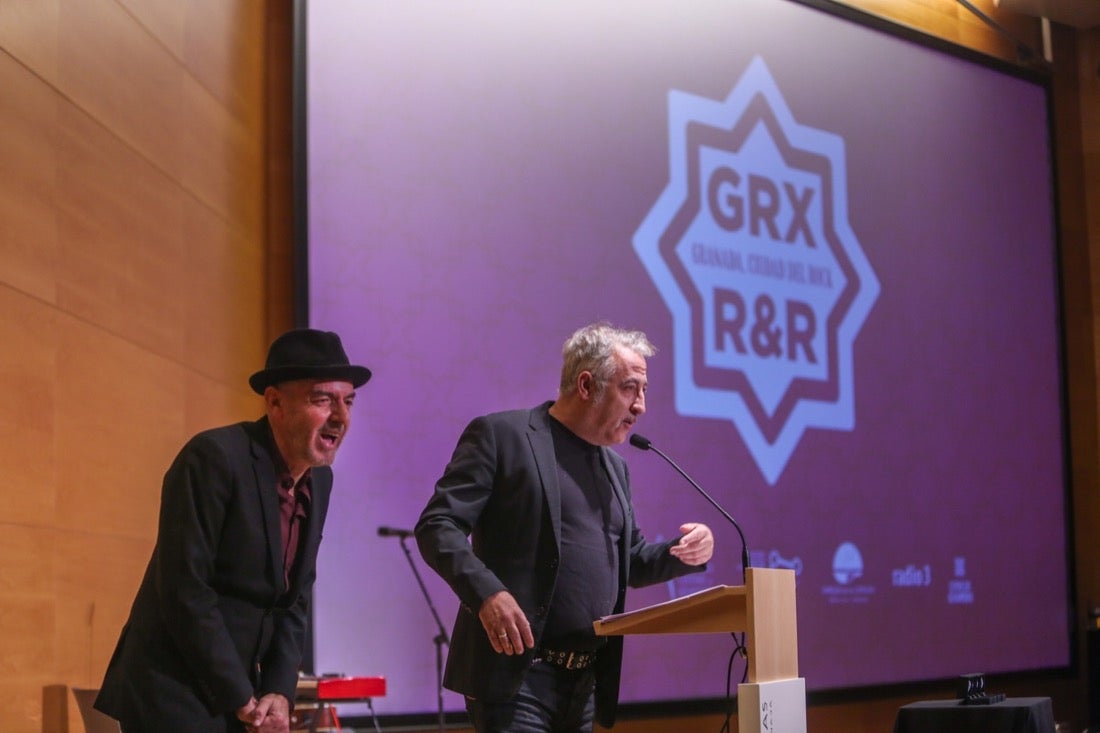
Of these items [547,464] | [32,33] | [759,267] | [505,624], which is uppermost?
[32,33]

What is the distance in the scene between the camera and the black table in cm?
297

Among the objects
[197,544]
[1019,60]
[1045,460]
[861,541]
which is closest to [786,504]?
[861,541]

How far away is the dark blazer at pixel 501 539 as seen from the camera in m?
2.80

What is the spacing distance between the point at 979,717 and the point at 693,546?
0.80 meters

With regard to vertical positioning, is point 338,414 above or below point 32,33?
below

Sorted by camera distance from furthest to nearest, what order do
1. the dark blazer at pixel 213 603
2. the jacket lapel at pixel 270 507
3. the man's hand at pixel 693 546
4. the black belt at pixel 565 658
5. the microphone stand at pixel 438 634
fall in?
1. the microphone stand at pixel 438 634
2. the man's hand at pixel 693 546
3. the black belt at pixel 565 658
4. the jacket lapel at pixel 270 507
5. the dark blazer at pixel 213 603

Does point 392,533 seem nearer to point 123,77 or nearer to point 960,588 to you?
point 123,77

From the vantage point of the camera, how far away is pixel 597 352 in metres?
3.14

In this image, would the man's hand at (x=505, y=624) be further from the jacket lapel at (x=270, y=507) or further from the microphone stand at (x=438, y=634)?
the microphone stand at (x=438, y=634)

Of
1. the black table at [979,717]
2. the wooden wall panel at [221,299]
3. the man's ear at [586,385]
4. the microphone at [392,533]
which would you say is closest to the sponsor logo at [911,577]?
the microphone at [392,533]

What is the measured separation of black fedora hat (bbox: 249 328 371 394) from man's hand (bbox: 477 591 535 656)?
0.57m

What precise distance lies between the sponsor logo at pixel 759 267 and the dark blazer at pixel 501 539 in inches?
102

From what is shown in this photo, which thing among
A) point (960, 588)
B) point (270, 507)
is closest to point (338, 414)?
point (270, 507)

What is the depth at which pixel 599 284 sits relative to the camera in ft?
17.8
